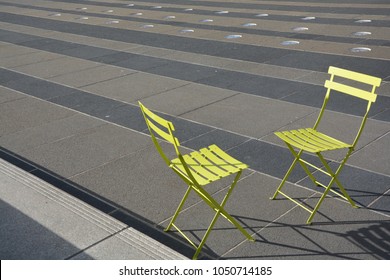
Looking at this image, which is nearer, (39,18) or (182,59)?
(182,59)

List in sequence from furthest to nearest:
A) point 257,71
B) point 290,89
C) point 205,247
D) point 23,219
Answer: point 257,71
point 290,89
point 23,219
point 205,247

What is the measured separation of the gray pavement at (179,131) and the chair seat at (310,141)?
0.63 meters

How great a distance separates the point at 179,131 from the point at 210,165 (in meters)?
2.76

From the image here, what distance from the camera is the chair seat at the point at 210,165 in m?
4.17

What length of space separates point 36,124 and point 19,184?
2.13 metres

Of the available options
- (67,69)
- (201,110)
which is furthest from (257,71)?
(67,69)

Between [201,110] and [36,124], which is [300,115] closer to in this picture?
[201,110]

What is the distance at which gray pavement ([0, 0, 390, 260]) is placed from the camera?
454cm

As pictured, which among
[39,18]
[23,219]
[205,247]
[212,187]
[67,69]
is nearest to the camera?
[205,247]

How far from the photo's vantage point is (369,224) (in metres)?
4.59

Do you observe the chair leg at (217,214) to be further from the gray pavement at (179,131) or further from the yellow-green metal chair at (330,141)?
the yellow-green metal chair at (330,141)

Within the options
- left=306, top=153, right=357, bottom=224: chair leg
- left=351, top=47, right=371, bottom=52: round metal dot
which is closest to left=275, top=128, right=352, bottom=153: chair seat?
left=306, top=153, right=357, bottom=224: chair leg

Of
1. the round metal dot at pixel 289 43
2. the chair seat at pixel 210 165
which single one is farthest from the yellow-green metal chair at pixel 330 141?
the round metal dot at pixel 289 43

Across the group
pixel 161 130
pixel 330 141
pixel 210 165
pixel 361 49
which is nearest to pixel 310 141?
pixel 330 141
